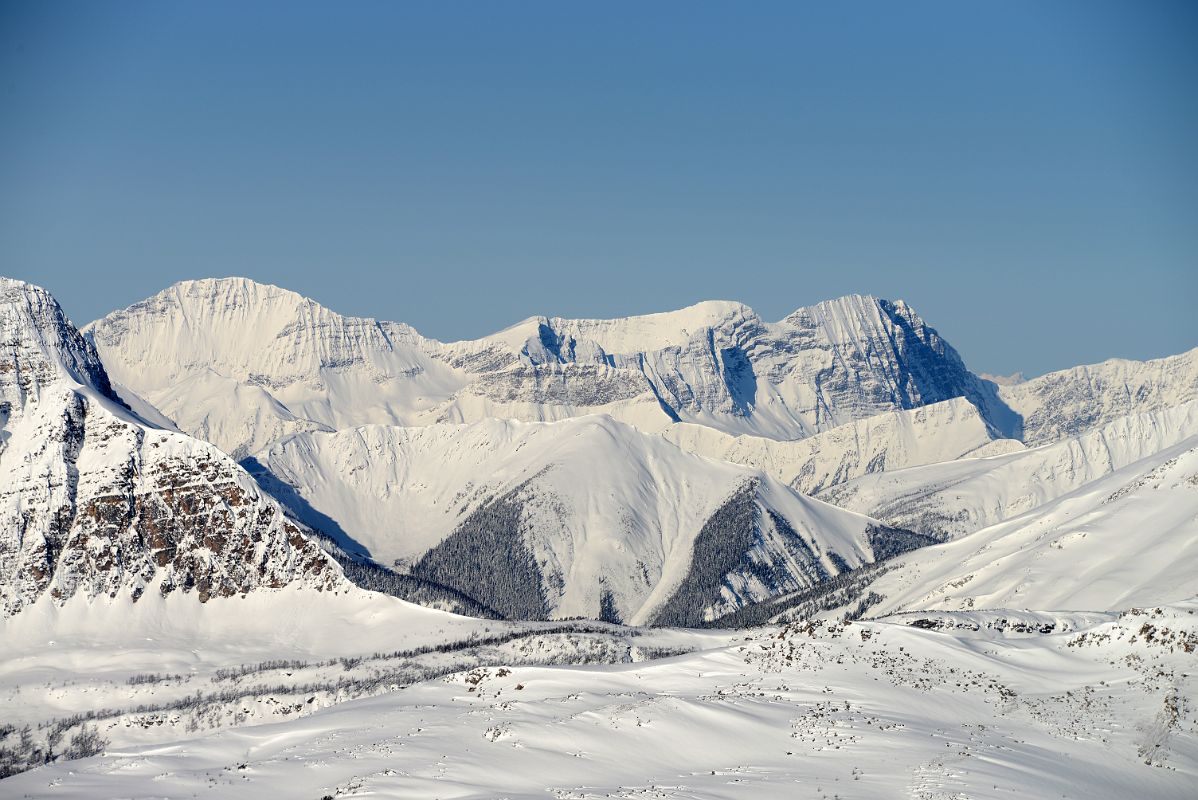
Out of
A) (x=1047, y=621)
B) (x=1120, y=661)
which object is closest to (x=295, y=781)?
(x=1120, y=661)

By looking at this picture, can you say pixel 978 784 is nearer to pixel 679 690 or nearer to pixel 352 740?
pixel 679 690

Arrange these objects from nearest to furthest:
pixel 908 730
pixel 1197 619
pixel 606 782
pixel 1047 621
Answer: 1. pixel 606 782
2. pixel 908 730
3. pixel 1197 619
4. pixel 1047 621

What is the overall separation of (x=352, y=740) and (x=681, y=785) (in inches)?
1153

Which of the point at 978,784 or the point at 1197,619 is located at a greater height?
the point at 1197,619

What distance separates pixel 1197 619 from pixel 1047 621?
30136 mm

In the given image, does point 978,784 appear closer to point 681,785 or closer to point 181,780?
point 681,785

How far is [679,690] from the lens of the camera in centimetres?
12681

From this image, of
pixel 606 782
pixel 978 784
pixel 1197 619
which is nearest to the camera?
pixel 978 784

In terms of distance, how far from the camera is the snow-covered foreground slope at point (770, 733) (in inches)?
3782

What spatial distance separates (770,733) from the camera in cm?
10681

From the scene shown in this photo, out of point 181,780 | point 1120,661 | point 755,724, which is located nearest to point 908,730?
point 755,724

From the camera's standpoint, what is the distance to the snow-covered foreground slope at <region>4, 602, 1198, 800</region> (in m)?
96.1

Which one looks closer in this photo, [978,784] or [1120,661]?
[978,784]

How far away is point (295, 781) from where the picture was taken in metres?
101
